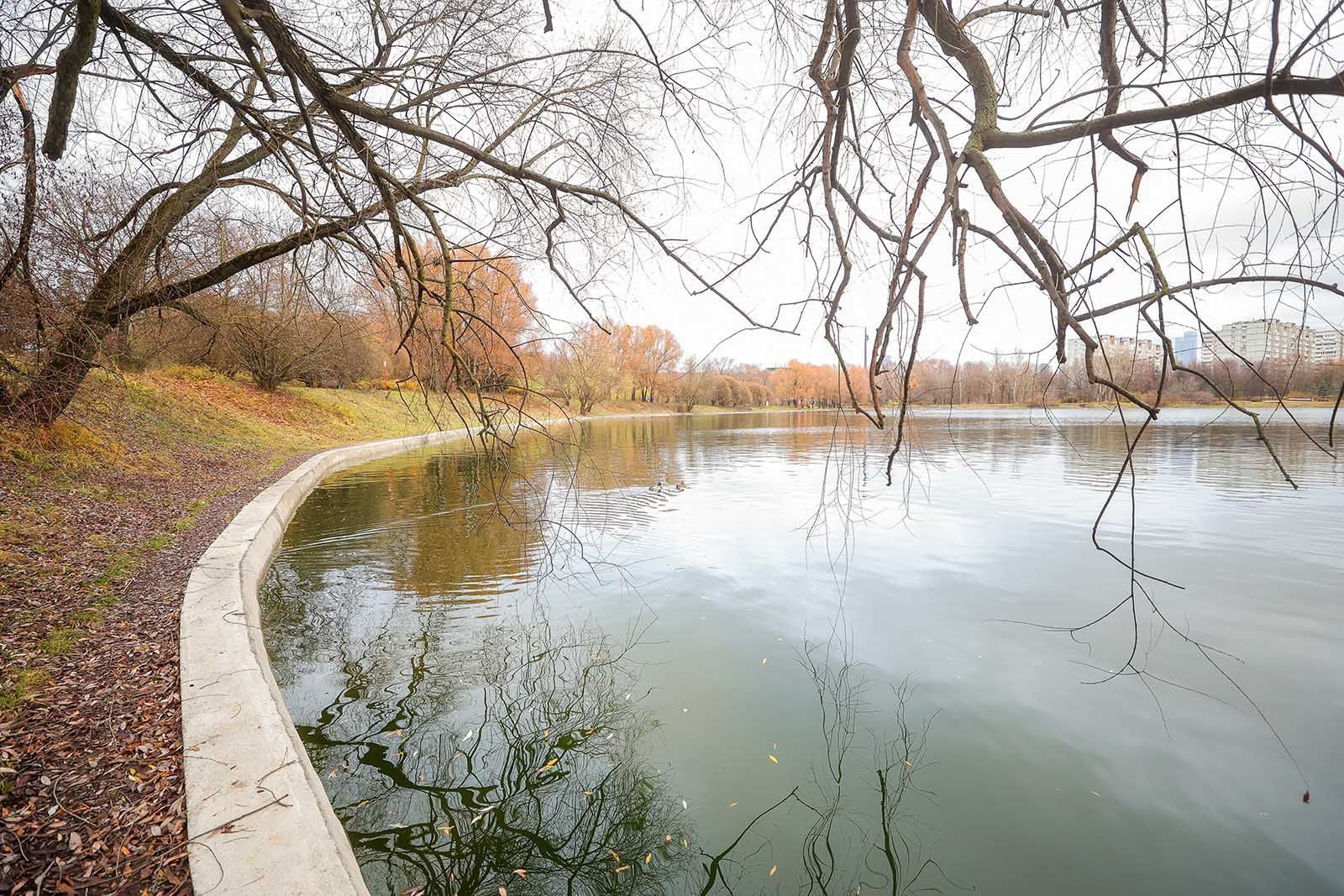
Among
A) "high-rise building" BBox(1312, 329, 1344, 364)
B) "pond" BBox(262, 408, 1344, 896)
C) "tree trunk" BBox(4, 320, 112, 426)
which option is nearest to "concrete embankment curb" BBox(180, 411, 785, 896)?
"pond" BBox(262, 408, 1344, 896)

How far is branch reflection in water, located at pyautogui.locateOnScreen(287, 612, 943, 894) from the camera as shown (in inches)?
120

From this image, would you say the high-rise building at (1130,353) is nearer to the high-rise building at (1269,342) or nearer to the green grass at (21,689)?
the high-rise building at (1269,342)

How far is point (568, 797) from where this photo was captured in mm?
3557

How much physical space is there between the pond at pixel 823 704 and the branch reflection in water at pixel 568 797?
0.06 ft

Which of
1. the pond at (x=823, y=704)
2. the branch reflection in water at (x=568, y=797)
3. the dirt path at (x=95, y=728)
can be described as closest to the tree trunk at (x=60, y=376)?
the dirt path at (x=95, y=728)

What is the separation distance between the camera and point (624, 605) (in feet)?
21.8

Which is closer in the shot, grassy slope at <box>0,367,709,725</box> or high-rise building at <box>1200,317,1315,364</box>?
high-rise building at <box>1200,317,1315,364</box>

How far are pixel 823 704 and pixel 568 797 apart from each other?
6.63 feet

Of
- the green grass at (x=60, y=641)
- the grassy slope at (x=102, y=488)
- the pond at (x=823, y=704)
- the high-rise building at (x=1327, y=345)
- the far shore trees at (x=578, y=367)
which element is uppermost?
the far shore trees at (x=578, y=367)

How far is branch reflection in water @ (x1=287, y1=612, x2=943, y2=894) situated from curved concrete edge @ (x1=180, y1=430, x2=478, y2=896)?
0.61 meters

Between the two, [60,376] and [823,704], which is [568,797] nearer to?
[823,704]

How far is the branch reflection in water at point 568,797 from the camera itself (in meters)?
3.05

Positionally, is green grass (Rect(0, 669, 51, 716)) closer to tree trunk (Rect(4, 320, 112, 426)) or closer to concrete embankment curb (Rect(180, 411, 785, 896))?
concrete embankment curb (Rect(180, 411, 785, 896))

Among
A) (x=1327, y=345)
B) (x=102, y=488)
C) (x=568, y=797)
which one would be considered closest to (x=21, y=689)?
(x=568, y=797)
